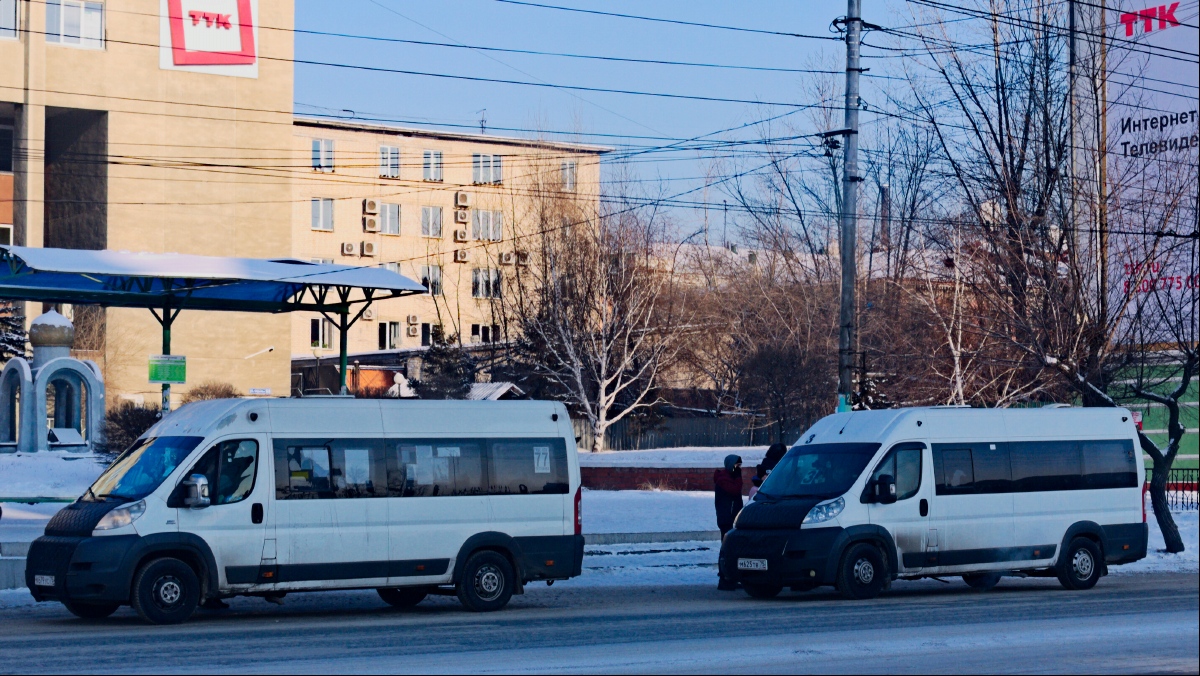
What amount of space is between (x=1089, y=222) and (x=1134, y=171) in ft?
3.87

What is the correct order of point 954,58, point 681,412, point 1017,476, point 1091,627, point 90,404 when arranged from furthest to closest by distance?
point 681,412, point 90,404, point 954,58, point 1017,476, point 1091,627

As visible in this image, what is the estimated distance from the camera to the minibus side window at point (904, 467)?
17.0 metres

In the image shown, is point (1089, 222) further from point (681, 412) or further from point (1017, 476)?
point (681, 412)

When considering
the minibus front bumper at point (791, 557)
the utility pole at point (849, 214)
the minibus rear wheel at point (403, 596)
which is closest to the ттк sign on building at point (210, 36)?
the utility pole at point (849, 214)

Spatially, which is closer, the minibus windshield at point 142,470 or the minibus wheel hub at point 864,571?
the minibus windshield at point 142,470

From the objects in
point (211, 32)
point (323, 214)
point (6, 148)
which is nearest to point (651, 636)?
point (211, 32)

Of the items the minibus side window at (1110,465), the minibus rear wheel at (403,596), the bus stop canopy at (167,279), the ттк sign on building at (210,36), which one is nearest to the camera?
the minibus rear wheel at (403,596)

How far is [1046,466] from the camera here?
1814 centimetres

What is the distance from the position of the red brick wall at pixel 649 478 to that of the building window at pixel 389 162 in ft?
139

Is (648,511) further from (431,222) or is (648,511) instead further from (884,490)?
(431,222)

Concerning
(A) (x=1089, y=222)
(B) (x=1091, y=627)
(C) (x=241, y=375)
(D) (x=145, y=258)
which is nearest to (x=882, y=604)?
(B) (x=1091, y=627)

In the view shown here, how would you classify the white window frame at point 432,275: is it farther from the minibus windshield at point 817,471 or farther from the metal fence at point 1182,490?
the minibus windshield at point 817,471

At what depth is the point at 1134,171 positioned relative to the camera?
2523 centimetres

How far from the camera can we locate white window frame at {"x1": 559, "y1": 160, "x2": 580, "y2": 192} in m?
54.5
